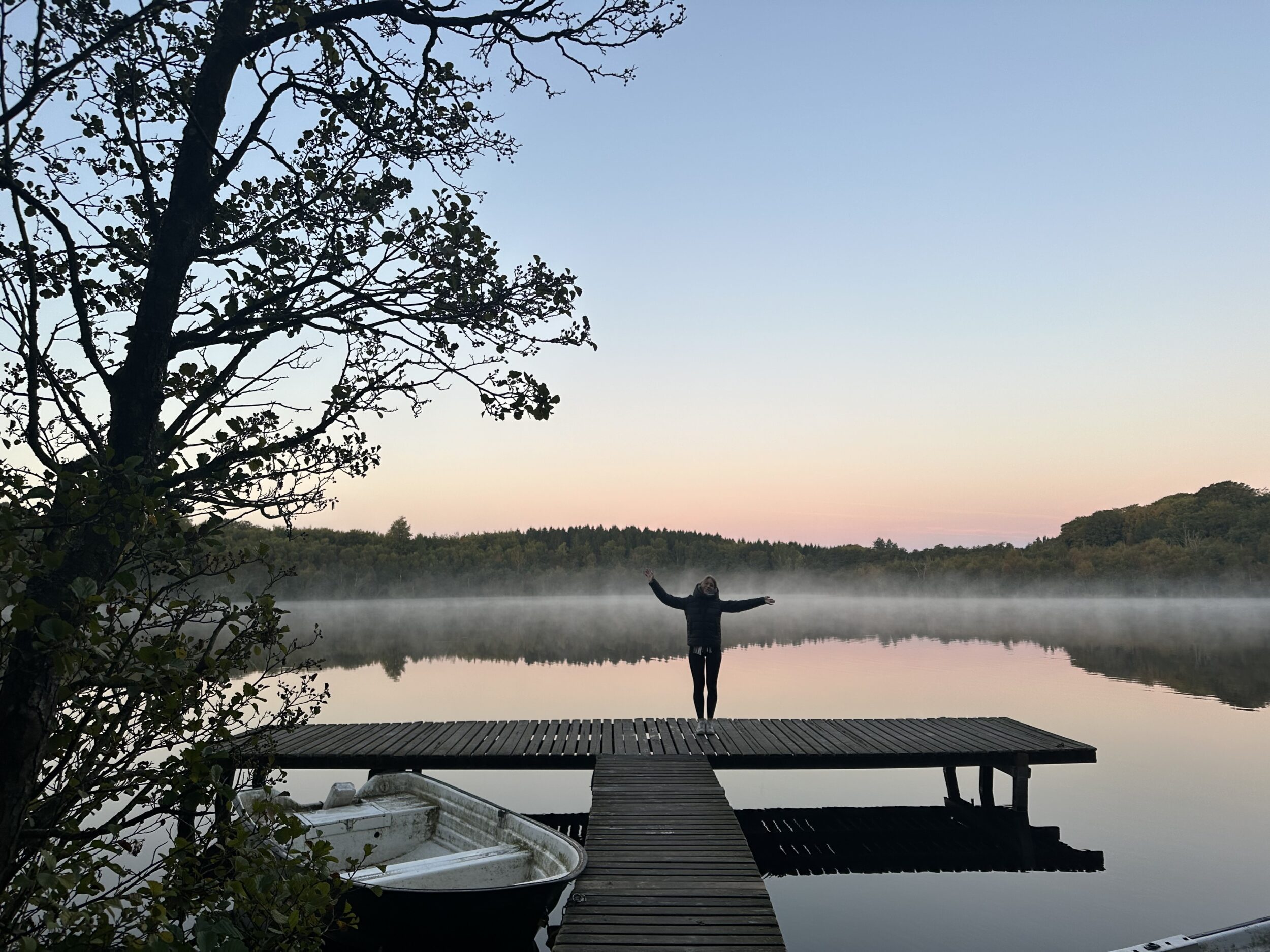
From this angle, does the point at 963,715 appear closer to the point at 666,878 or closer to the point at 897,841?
the point at 897,841

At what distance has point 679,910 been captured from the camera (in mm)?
5160

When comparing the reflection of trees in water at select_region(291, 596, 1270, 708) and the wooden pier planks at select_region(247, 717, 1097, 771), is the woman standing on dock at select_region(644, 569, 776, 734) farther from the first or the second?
the reflection of trees in water at select_region(291, 596, 1270, 708)

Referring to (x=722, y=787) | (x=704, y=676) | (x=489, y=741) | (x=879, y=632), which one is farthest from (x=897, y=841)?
(x=879, y=632)

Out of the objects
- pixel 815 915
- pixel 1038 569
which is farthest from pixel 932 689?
pixel 1038 569

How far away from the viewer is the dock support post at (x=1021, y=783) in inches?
370

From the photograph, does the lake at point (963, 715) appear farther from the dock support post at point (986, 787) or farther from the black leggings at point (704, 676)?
the black leggings at point (704, 676)

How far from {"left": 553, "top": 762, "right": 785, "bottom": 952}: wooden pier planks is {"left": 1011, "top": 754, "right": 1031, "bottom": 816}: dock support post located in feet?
12.6

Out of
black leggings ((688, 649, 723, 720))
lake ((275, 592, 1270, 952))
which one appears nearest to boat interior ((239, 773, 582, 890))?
lake ((275, 592, 1270, 952))

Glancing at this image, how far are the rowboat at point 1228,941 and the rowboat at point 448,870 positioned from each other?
331 centimetres

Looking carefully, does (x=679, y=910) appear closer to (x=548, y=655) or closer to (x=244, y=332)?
(x=244, y=332)

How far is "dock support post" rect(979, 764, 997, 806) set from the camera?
10.6 m

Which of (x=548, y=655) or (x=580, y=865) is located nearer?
(x=580, y=865)

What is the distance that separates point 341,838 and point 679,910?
322 centimetres

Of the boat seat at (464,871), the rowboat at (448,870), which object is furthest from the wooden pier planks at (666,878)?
the boat seat at (464,871)
